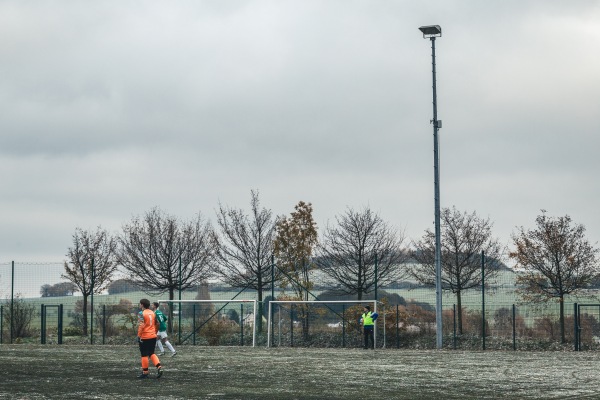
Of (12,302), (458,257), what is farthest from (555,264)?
(12,302)

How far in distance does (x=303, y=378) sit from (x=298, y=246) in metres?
28.4

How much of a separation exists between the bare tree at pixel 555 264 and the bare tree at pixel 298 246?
35.3ft

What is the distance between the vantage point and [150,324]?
20.8 meters

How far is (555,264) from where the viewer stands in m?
43.8

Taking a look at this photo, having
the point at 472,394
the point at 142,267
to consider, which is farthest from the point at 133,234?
the point at 472,394

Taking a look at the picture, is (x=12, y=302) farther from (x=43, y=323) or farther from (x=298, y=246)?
(x=298, y=246)

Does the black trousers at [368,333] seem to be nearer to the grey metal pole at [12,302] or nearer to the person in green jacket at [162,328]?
the person in green jacket at [162,328]

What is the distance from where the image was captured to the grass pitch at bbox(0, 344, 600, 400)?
54.7 ft

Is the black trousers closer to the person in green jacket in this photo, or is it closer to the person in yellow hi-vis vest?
the person in yellow hi-vis vest

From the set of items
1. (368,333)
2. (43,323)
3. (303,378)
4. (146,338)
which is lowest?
(303,378)

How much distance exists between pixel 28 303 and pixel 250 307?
1074 centimetres

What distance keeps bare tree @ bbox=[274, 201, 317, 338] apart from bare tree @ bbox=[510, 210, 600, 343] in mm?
10751

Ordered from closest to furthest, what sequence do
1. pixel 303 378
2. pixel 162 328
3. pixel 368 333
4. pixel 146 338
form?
pixel 303 378
pixel 146 338
pixel 162 328
pixel 368 333

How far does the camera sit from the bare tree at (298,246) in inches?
1902
